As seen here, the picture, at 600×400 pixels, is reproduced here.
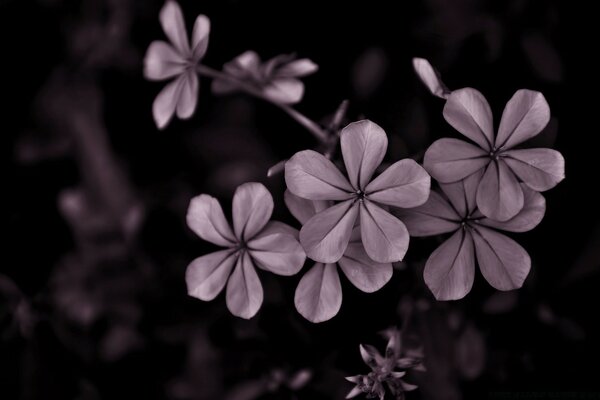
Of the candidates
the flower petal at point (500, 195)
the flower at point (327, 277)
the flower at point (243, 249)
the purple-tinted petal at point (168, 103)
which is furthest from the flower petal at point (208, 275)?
the flower petal at point (500, 195)

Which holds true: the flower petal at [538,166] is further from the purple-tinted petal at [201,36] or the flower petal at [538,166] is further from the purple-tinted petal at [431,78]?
the purple-tinted petal at [201,36]

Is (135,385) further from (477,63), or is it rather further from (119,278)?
(477,63)

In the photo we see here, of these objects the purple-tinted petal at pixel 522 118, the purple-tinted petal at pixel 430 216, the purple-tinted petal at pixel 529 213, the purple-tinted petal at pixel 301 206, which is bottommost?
the purple-tinted petal at pixel 529 213

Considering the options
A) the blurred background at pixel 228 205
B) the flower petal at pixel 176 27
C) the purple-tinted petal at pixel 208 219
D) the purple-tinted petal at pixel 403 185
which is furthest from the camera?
the blurred background at pixel 228 205

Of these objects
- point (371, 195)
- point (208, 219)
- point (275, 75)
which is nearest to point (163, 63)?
point (275, 75)

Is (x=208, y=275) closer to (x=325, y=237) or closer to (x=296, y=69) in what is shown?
(x=325, y=237)

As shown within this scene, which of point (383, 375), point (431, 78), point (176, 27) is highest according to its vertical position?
point (176, 27)

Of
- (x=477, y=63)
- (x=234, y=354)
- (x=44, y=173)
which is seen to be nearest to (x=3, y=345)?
(x=44, y=173)
